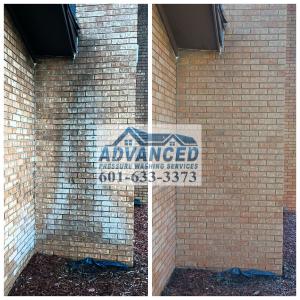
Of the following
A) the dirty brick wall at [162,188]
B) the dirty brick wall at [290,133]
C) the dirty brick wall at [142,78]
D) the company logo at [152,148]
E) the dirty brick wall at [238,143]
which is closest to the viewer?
the dirty brick wall at [162,188]

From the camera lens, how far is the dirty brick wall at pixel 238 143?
3.17 metres

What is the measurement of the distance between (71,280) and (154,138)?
169cm

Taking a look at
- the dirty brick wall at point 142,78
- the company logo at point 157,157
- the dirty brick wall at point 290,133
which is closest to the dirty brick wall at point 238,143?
the company logo at point 157,157

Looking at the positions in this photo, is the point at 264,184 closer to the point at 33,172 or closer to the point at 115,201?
the point at 115,201

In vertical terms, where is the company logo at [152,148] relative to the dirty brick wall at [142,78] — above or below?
below

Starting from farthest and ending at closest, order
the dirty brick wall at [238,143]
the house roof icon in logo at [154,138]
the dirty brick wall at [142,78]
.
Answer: the dirty brick wall at [142,78]
the dirty brick wall at [238,143]
the house roof icon in logo at [154,138]

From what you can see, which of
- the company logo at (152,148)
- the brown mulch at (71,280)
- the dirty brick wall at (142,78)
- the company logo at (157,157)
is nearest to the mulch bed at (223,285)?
the brown mulch at (71,280)

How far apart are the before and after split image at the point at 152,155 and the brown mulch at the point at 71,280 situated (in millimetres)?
13

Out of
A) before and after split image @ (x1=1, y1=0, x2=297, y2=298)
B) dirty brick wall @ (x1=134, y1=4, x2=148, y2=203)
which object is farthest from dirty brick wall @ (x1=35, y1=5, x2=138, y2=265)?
dirty brick wall @ (x1=134, y1=4, x2=148, y2=203)

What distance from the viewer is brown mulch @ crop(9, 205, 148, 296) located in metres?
2.95

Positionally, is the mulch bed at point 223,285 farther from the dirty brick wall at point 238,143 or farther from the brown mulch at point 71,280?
the brown mulch at point 71,280

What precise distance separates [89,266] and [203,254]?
125cm

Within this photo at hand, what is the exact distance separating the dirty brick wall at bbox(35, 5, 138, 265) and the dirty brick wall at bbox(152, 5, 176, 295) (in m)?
0.42

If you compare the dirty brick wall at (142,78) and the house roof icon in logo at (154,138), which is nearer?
the house roof icon in logo at (154,138)
